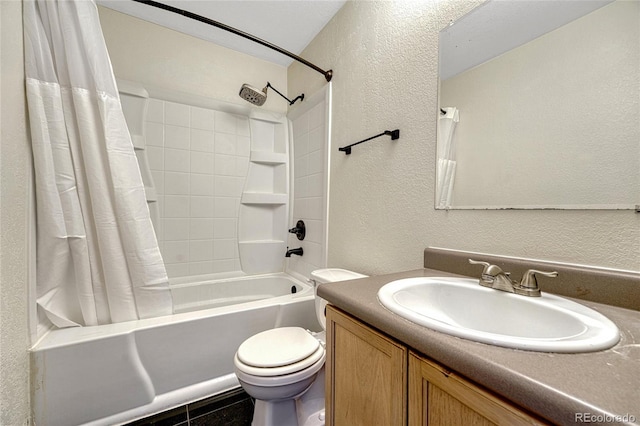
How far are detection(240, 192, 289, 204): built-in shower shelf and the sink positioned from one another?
65.9 inches

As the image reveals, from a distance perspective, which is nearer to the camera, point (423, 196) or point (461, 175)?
point (461, 175)

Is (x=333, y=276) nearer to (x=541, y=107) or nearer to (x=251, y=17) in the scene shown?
(x=541, y=107)

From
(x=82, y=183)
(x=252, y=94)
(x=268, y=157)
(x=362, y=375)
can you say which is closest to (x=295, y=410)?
(x=362, y=375)

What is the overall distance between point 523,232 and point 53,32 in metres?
1.96

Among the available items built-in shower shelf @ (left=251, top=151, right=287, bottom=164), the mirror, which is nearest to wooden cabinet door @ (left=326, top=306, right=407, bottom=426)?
the mirror

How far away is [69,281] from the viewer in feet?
3.82

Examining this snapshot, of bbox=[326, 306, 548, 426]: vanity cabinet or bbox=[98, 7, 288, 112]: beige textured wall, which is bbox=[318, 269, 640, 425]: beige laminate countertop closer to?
bbox=[326, 306, 548, 426]: vanity cabinet

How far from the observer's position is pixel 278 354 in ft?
3.36

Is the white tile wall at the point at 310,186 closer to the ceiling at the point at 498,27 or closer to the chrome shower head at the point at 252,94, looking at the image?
the chrome shower head at the point at 252,94

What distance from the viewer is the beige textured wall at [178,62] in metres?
1.78

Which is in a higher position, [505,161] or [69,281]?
[505,161]

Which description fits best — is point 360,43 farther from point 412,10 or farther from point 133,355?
point 133,355

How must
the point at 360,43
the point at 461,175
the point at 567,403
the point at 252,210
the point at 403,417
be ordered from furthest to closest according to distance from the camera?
the point at 252,210
the point at 360,43
the point at 461,175
the point at 403,417
the point at 567,403

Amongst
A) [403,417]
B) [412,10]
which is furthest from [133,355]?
[412,10]
